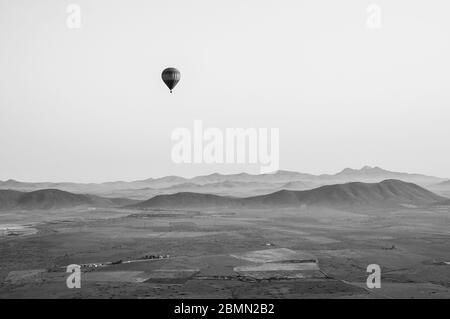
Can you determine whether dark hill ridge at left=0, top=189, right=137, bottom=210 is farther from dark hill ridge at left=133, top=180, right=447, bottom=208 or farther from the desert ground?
the desert ground

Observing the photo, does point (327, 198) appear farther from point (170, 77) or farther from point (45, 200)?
point (170, 77)

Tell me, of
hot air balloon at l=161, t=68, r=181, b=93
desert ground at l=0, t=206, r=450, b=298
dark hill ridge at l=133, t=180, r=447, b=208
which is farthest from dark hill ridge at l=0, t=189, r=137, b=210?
hot air balloon at l=161, t=68, r=181, b=93

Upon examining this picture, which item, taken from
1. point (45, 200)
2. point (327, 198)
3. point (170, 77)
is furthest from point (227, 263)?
point (45, 200)

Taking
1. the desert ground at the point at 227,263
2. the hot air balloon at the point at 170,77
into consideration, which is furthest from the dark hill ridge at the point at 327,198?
the hot air balloon at the point at 170,77

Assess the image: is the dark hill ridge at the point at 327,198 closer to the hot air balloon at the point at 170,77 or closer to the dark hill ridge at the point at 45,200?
the dark hill ridge at the point at 45,200
